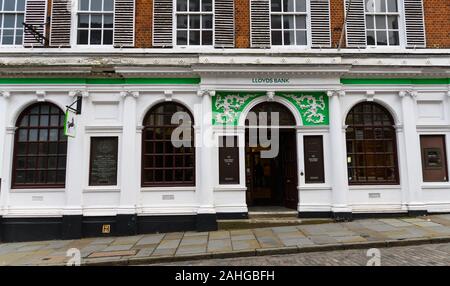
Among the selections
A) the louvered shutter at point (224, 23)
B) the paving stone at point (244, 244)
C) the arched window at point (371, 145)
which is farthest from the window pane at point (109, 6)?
the arched window at point (371, 145)

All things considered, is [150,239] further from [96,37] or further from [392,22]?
[392,22]

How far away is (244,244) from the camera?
823 centimetres

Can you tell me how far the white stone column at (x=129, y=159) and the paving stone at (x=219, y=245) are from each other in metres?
2.93

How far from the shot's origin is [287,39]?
37.3 feet

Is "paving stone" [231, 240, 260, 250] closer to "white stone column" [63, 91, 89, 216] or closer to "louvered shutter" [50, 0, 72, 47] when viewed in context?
"white stone column" [63, 91, 89, 216]

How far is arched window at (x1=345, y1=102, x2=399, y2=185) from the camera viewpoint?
10953mm

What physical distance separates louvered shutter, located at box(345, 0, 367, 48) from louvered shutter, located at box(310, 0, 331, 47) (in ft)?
2.22

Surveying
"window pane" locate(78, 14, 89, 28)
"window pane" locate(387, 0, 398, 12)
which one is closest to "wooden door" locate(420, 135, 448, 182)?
"window pane" locate(387, 0, 398, 12)

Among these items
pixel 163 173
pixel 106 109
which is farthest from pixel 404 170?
pixel 106 109

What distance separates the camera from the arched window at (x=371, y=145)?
35.9 feet

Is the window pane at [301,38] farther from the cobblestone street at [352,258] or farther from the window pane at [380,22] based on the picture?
the cobblestone street at [352,258]

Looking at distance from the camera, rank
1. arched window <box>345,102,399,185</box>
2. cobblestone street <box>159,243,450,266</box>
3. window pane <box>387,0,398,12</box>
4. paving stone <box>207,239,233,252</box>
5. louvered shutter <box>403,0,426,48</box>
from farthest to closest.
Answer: window pane <box>387,0,398,12</box>, louvered shutter <box>403,0,426,48</box>, arched window <box>345,102,399,185</box>, paving stone <box>207,239,233,252</box>, cobblestone street <box>159,243,450,266</box>

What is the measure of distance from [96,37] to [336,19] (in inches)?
321

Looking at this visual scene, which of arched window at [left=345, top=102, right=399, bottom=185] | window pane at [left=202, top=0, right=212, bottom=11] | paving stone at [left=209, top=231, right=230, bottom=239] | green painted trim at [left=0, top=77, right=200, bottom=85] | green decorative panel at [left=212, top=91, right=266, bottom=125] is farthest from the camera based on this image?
window pane at [left=202, top=0, right=212, bottom=11]
